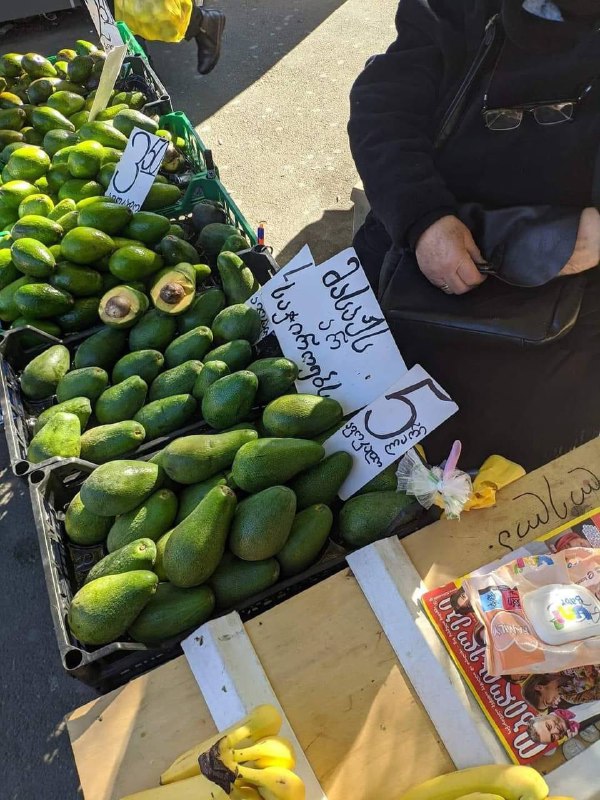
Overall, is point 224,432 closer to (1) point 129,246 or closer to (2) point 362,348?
(2) point 362,348

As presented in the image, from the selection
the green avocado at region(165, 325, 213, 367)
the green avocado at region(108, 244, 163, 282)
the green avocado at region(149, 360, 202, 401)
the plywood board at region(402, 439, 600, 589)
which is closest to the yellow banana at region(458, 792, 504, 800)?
the plywood board at region(402, 439, 600, 589)

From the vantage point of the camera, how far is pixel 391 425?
1301mm

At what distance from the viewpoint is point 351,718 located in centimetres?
93

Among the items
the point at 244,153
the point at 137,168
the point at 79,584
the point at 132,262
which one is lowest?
the point at 244,153

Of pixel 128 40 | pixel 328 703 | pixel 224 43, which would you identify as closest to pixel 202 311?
pixel 328 703

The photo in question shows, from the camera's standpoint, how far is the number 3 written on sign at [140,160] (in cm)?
187

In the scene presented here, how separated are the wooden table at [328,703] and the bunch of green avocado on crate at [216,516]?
0.13m

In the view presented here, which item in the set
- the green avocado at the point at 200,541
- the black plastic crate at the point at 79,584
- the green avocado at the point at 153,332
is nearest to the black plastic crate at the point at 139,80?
the green avocado at the point at 153,332

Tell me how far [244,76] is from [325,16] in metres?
1.14

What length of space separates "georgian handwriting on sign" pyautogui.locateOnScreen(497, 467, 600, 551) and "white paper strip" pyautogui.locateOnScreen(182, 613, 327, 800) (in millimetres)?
505

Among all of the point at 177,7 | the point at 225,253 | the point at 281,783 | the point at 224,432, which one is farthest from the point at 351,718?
the point at 177,7

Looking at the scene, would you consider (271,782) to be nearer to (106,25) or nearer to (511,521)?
(511,521)

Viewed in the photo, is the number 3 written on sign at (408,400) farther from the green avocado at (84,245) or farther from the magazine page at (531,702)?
the green avocado at (84,245)

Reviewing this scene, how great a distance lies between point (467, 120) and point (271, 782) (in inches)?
58.3
